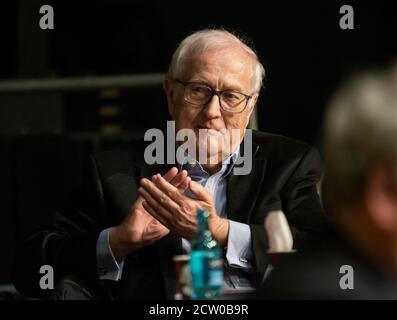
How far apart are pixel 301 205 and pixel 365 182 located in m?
1.51

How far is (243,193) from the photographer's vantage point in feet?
10.4

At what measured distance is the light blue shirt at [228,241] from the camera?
119 inches

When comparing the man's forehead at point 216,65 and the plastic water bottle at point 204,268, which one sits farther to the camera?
the man's forehead at point 216,65

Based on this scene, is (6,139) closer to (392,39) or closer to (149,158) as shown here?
(149,158)

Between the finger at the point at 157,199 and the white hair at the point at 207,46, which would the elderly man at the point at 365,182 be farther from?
the white hair at the point at 207,46

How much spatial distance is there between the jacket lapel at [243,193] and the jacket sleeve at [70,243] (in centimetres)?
48

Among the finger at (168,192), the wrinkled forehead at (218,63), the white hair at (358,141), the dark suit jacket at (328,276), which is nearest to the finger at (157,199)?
the finger at (168,192)

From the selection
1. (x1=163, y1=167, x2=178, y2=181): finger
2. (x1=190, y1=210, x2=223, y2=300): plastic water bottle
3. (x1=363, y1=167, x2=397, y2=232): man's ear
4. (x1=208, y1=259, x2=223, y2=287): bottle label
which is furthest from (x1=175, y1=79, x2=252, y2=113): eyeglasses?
(x1=363, y1=167, x2=397, y2=232): man's ear

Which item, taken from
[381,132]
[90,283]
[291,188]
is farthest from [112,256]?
[381,132]

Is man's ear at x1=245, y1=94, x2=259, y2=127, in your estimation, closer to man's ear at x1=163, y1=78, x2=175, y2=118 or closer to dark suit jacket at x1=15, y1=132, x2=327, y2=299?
dark suit jacket at x1=15, y1=132, x2=327, y2=299

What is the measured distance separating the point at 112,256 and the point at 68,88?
1.02m

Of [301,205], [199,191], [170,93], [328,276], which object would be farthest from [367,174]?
[170,93]

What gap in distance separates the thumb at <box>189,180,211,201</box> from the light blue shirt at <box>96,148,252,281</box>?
14 centimetres

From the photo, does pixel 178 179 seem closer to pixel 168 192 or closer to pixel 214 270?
pixel 168 192
